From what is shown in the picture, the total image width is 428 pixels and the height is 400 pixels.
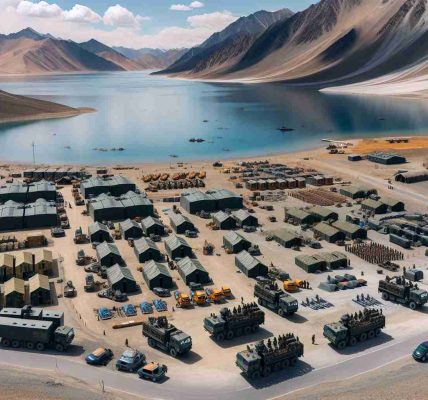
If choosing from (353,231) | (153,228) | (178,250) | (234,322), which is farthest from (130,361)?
(353,231)

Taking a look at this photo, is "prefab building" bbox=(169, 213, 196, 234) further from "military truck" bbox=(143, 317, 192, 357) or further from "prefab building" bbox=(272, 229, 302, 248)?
"military truck" bbox=(143, 317, 192, 357)

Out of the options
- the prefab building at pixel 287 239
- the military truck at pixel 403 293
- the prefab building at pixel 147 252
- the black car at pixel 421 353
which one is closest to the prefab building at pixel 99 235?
the prefab building at pixel 147 252

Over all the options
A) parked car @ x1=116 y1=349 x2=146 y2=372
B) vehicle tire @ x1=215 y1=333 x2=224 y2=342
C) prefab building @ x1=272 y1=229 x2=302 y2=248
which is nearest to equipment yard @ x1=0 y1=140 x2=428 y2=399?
vehicle tire @ x1=215 y1=333 x2=224 y2=342

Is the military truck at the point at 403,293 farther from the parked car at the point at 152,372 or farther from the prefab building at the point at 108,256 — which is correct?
the prefab building at the point at 108,256

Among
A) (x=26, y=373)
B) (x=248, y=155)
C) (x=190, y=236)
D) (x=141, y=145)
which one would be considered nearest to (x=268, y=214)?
(x=190, y=236)

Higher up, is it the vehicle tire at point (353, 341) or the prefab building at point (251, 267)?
the prefab building at point (251, 267)

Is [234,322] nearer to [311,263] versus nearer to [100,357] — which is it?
[100,357]

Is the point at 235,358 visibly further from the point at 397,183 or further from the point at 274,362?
the point at 397,183
